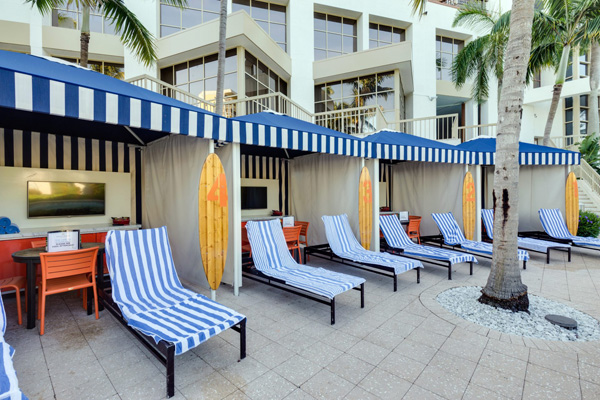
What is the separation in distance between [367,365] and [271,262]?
2.44m

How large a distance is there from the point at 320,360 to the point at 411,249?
3872 mm

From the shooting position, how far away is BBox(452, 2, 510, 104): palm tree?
12328 millimetres

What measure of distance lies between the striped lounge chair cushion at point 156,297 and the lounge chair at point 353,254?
2.86 m

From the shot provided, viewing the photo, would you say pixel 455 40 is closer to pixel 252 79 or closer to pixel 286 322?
pixel 252 79

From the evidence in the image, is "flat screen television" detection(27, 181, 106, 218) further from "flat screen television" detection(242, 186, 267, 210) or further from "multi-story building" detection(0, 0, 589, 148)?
"multi-story building" detection(0, 0, 589, 148)

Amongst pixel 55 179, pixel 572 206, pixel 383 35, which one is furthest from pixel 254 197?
pixel 383 35

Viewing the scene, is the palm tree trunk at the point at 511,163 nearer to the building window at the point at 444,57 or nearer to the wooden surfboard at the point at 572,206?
the wooden surfboard at the point at 572,206

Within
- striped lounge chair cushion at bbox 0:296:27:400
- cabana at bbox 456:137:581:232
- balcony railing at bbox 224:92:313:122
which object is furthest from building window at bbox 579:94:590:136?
striped lounge chair cushion at bbox 0:296:27:400

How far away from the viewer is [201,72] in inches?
432

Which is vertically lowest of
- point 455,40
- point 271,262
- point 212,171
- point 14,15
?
point 271,262

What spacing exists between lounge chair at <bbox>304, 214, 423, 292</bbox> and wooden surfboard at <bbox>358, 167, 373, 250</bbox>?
11.5 inches

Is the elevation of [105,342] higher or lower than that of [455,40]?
lower

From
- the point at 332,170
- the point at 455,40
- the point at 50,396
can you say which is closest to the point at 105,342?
the point at 50,396

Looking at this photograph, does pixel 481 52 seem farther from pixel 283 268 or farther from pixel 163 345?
pixel 163 345
